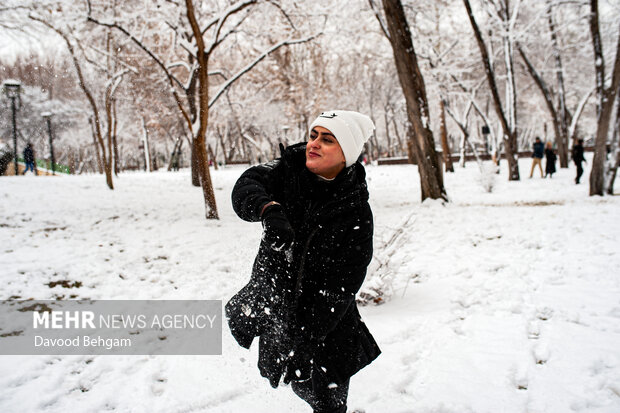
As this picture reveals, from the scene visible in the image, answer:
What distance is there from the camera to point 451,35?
19828 mm

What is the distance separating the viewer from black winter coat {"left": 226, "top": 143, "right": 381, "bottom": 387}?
1.64 meters

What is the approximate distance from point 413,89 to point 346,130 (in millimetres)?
8428

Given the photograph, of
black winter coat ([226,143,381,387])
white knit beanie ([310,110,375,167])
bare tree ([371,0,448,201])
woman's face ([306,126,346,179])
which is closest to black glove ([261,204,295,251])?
black winter coat ([226,143,381,387])

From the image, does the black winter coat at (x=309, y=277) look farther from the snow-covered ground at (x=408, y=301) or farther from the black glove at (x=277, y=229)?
the snow-covered ground at (x=408, y=301)

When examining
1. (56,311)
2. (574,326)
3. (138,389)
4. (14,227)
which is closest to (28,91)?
(14,227)

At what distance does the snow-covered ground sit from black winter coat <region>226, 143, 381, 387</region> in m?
1.08

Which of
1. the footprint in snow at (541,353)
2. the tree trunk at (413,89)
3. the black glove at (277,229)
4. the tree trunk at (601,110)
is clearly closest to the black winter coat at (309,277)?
the black glove at (277,229)

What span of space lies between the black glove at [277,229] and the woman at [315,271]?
0.16 metres

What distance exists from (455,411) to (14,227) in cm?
834

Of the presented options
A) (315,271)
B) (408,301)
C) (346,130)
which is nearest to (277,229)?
(315,271)

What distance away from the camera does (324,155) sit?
169cm

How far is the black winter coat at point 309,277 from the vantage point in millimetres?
1640

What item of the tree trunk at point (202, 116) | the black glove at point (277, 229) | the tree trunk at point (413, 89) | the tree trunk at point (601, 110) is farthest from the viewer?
the tree trunk at point (413, 89)

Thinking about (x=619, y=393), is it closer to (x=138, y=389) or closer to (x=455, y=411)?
(x=455, y=411)
